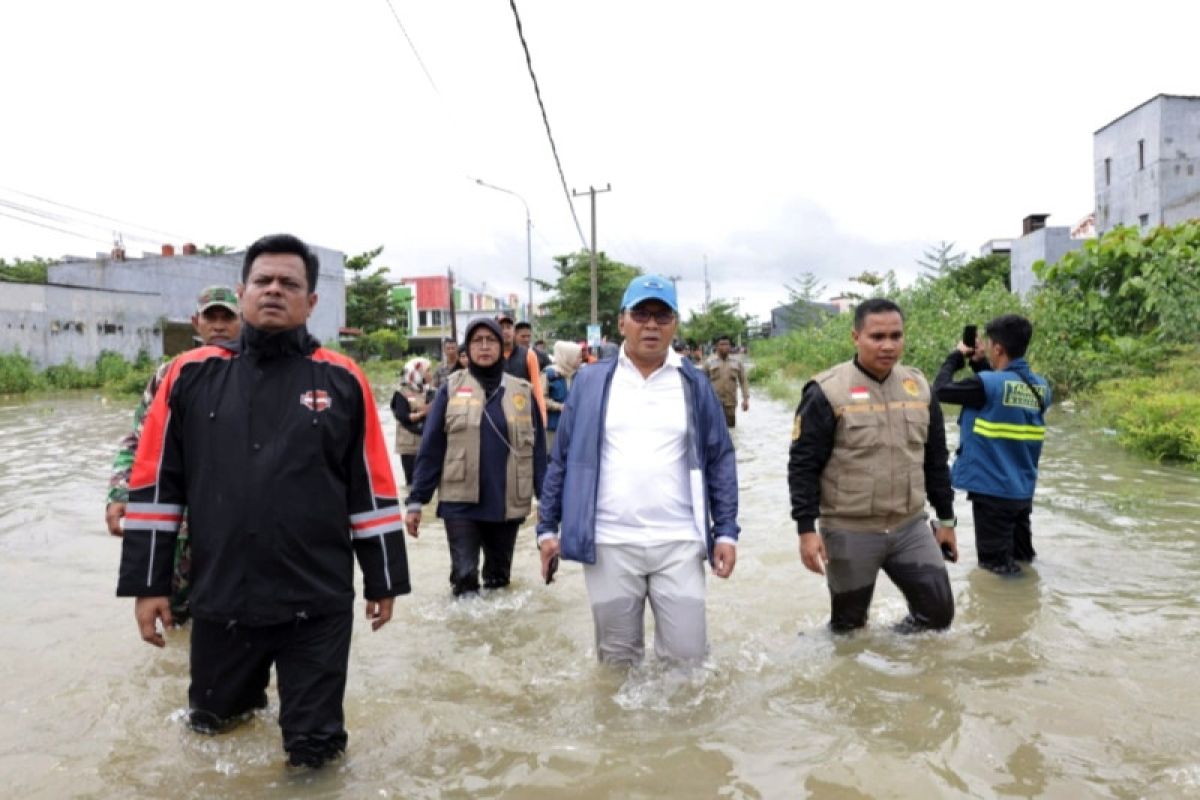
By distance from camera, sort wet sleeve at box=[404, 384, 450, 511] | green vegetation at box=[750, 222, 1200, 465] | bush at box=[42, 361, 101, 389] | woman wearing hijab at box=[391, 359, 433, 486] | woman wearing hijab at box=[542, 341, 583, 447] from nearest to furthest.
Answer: wet sleeve at box=[404, 384, 450, 511]
woman wearing hijab at box=[391, 359, 433, 486]
woman wearing hijab at box=[542, 341, 583, 447]
green vegetation at box=[750, 222, 1200, 465]
bush at box=[42, 361, 101, 389]

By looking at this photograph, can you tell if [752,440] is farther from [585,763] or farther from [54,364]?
[54,364]

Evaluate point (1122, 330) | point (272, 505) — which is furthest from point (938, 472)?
point (1122, 330)

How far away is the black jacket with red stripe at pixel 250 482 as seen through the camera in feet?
9.00

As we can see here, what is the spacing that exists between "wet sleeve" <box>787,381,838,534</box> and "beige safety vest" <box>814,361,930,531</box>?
45 millimetres

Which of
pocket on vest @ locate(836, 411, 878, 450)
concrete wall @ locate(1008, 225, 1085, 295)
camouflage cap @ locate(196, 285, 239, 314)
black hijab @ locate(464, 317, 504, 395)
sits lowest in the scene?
pocket on vest @ locate(836, 411, 878, 450)

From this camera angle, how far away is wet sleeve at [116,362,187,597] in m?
2.76

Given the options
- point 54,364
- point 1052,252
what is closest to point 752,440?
point 1052,252

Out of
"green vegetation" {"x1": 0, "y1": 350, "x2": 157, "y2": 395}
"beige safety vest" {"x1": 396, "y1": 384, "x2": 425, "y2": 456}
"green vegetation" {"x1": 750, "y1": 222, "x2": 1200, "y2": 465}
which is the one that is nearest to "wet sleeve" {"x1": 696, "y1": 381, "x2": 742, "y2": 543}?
"beige safety vest" {"x1": 396, "y1": 384, "x2": 425, "y2": 456}

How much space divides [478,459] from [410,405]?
8.30 feet

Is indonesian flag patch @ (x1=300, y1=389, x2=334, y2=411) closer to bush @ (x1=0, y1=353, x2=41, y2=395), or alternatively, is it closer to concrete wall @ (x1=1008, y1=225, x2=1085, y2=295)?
bush @ (x1=0, y1=353, x2=41, y2=395)

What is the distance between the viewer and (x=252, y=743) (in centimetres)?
333

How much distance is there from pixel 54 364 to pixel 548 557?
3544 centimetres

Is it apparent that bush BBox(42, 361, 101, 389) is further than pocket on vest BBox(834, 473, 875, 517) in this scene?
Yes

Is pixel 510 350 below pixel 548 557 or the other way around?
the other way around
